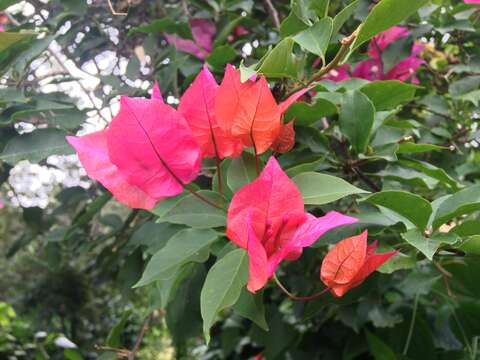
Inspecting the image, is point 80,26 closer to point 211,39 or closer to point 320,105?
point 211,39

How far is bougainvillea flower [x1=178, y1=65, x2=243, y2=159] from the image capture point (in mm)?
415

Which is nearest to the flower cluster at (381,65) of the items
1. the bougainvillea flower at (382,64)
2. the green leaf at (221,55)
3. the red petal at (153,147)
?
the bougainvillea flower at (382,64)

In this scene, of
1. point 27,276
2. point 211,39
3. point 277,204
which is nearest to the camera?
point 277,204

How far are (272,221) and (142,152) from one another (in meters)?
0.11

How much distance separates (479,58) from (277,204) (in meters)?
0.59

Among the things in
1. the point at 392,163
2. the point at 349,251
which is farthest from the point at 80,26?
the point at 349,251

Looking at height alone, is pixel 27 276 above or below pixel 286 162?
below

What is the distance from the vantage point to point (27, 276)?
356 cm

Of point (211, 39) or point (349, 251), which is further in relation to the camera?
point (211, 39)

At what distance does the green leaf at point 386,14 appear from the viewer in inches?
16.1

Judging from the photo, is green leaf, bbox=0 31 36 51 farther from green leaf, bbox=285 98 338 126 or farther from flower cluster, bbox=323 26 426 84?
flower cluster, bbox=323 26 426 84

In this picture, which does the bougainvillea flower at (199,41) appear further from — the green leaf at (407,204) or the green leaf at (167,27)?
the green leaf at (407,204)

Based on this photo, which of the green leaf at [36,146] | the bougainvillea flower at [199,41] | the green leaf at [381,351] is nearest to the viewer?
the green leaf at [36,146]

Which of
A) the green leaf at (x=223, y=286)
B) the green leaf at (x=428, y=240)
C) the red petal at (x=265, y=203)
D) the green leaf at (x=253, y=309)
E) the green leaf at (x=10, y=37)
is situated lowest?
the green leaf at (x=253, y=309)
